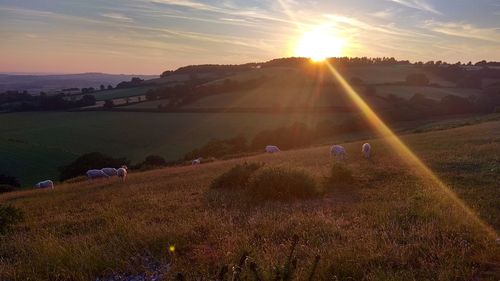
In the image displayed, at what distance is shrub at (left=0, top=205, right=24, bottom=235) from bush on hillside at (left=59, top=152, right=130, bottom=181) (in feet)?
142

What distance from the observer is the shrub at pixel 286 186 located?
14.4m

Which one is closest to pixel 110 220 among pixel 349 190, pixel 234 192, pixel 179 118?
pixel 234 192

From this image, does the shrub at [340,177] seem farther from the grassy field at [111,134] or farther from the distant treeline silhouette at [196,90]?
the distant treeline silhouette at [196,90]

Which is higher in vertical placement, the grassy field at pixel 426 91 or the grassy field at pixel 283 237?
the grassy field at pixel 426 91

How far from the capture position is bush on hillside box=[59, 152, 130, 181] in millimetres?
55875

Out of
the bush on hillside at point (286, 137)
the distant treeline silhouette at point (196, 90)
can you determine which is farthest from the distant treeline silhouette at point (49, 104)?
the bush on hillside at point (286, 137)

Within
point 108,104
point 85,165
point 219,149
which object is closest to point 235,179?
point 219,149

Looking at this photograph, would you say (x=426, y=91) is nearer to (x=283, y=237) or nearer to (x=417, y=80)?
(x=417, y=80)

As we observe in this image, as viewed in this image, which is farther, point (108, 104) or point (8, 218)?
point (108, 104)

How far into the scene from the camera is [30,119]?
96.8 m

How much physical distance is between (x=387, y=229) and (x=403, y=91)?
98209 millimetres

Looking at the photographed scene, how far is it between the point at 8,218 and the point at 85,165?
153 feet

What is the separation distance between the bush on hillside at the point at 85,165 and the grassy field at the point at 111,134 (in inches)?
141

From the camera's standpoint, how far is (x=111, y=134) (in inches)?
3241
